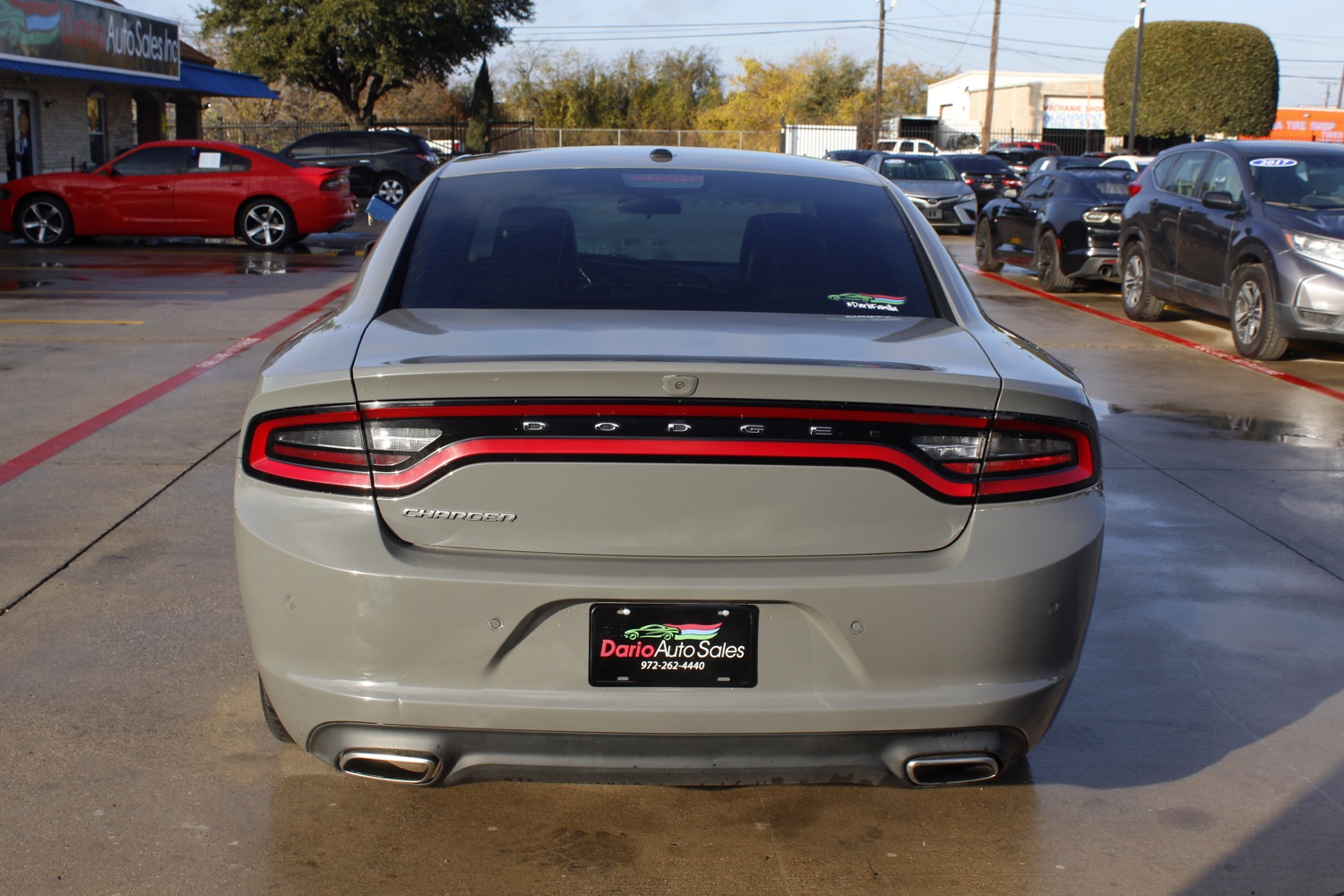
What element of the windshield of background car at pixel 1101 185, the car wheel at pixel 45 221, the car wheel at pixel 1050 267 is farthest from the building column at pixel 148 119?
the windshield of background car at pixel 1101 185

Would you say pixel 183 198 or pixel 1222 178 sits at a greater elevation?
pixel 1222 178

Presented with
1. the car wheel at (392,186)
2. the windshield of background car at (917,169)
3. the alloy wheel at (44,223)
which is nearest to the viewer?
the alloy wheel at (44,223)

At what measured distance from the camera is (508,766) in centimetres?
278

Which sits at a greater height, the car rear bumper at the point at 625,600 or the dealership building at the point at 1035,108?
the dealership building at the point at 1035,108

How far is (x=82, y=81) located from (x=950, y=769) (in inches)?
1074

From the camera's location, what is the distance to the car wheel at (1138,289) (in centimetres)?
1302

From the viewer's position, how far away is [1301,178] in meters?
10.9

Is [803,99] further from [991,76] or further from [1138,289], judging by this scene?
[1138,289]

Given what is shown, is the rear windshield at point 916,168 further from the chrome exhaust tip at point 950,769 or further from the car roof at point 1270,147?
the chrome exhaust tip at point 950,769

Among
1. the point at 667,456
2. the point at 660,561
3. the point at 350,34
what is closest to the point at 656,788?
the point at 660,561

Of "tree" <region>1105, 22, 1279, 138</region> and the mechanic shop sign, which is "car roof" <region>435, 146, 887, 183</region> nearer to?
the mechanic shop sign

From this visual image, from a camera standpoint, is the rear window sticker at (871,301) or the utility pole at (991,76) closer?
the rear window sticker at (871,301)

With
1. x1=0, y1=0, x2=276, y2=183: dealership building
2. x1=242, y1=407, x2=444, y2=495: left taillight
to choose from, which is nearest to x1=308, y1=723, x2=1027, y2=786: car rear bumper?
x1=242, y1=407, x2=444, y2=495: left taillight

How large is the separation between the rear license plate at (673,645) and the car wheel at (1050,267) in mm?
13870
